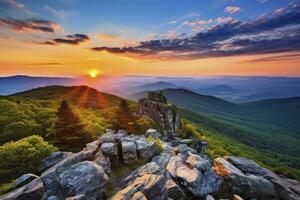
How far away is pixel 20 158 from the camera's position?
63.2ft

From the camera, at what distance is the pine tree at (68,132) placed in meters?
26.0

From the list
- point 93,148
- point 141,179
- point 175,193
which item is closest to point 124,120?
point 93,148

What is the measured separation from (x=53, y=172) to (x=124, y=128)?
80.5 feet

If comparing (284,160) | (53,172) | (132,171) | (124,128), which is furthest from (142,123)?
(284,160)

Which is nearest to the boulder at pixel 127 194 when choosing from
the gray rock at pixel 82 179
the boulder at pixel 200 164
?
the gray rock at pixel 82 179

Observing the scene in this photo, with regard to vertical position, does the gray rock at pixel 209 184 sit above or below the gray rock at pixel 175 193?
below

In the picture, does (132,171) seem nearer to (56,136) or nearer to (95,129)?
(56,136)

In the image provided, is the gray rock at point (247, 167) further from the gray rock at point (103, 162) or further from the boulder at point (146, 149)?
the gray rock at point (103, 162)

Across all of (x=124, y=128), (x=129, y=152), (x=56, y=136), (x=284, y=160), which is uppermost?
(x=129, y=152)

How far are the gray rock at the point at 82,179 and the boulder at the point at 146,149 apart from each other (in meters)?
4.82

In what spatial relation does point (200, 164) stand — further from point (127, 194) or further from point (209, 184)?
point (127, 194)

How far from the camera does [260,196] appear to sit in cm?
1404

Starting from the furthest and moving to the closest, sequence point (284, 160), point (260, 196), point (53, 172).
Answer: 1. point (284, 160)
2. point (260, 196)
3. point (53, 172)

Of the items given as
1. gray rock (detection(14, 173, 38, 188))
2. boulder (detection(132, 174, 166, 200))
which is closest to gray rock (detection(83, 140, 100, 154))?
gray rock (detection(14, 173, 38, 188))
